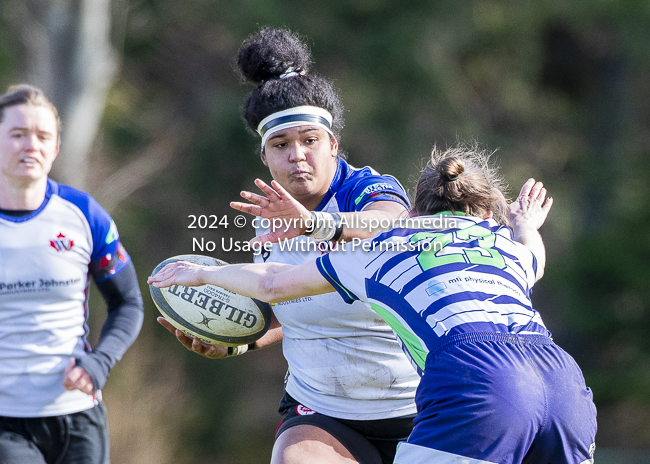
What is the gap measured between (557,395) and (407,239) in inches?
24.1

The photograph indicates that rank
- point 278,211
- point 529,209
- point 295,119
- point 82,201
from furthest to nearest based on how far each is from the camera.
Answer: point 82,201 < point 295,119 < point 529,209 < point 278,211

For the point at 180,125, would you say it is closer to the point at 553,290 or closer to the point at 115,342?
the point at 553,290

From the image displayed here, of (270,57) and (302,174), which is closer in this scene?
(302,174)

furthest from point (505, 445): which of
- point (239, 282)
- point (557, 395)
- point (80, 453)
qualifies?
point (80, 453)

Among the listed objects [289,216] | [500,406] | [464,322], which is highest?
[289,216]

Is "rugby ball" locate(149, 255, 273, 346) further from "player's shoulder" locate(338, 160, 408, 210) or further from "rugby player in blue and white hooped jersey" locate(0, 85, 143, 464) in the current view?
"player's shoulder" locate(338, 160, 408, 210)

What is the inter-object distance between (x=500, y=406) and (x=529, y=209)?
1.07 m

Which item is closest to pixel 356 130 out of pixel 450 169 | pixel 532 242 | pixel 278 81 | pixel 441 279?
pixel 278 81

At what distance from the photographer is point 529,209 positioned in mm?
2924

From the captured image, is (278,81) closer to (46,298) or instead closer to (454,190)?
(454,190)

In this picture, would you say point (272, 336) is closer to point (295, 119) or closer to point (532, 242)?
point (295, 119)

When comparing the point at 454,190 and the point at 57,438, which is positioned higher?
the point at 454,190

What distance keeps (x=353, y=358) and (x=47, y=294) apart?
134 centimetres

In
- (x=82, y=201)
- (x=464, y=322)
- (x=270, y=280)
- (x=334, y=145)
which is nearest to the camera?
(x=464, y=322)
